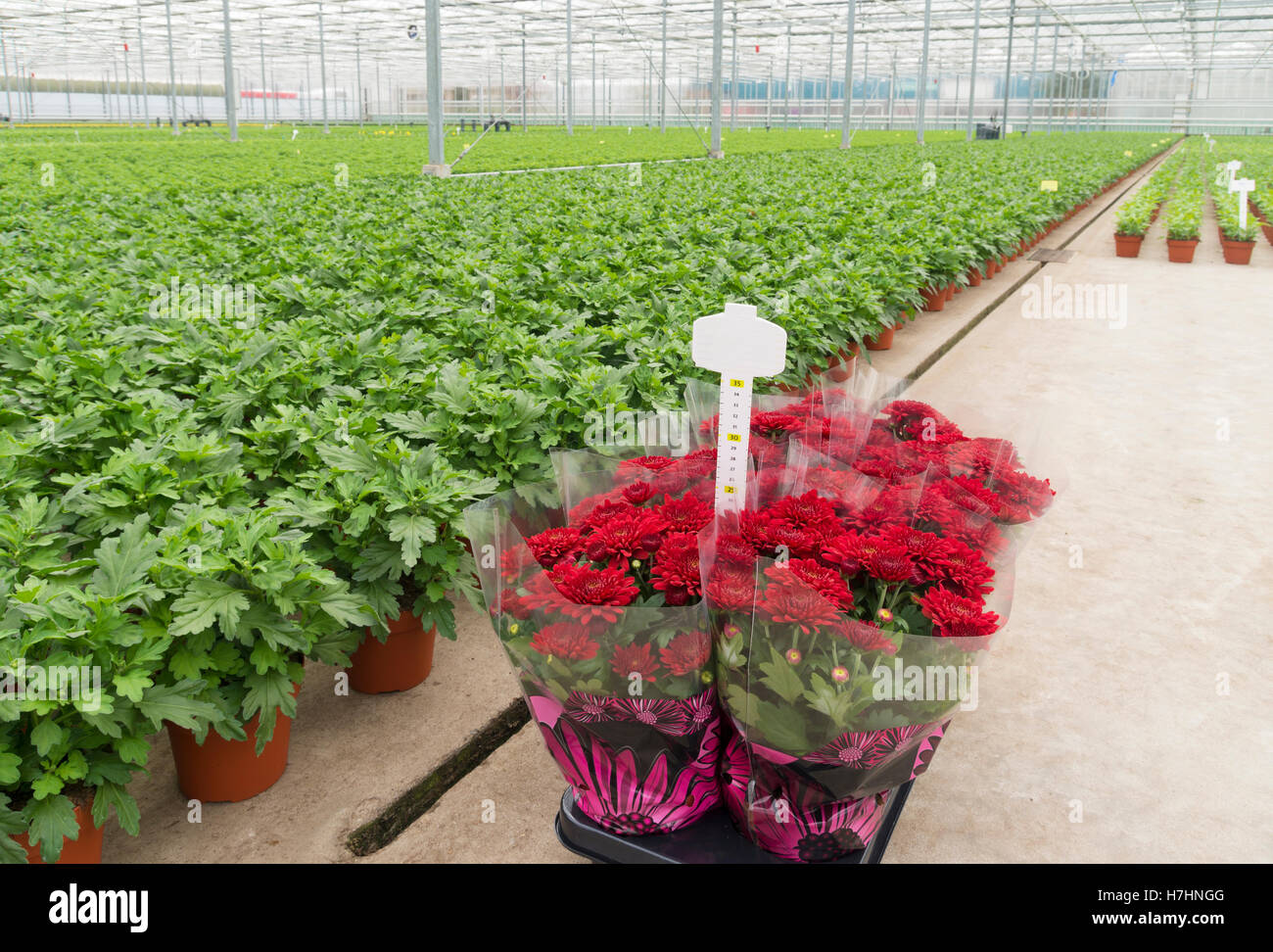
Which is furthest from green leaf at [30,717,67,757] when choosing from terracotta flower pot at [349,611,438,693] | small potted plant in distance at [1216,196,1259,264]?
small potted plant in distance at [1216,196,1259,264]

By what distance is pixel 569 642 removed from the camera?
1.88m

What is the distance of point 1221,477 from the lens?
15.8 feet

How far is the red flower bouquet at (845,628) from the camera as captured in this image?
1.79 m

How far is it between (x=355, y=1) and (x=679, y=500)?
120 ft

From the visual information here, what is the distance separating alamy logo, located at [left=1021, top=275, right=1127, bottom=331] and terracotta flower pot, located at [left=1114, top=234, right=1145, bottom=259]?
2483 millimetres

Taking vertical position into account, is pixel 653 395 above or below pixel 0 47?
below

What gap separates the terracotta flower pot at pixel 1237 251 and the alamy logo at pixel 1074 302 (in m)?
3.06

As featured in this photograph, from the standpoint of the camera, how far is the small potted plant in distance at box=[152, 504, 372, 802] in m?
2.21

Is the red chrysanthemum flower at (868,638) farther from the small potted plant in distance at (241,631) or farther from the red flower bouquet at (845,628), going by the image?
the small potted plant in distance at (241,631)

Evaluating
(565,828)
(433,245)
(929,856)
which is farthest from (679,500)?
(433,245)

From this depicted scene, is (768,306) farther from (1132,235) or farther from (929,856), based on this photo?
(1132,235)

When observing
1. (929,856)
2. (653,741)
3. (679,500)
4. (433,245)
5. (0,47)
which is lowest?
(929,856)

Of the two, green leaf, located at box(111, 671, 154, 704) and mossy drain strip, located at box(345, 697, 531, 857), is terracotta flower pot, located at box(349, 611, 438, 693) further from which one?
green leaf, located at box(111, 671, 154, 704)

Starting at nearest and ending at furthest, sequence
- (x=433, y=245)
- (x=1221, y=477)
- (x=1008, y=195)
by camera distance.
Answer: (x=1221, y=477) → (x=433, y=245) → (x=1008, y=195)
